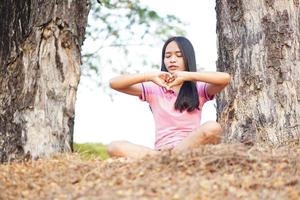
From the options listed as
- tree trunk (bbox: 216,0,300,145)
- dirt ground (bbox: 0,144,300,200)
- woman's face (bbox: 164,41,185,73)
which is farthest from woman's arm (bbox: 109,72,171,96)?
tree trunk (bbox: 216,0,300,145)

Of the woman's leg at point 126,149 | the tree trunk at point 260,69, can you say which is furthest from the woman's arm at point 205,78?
the tree trunk at point 260,69

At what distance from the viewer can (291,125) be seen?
5336 mm

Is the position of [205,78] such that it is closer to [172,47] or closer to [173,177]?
[172,47]

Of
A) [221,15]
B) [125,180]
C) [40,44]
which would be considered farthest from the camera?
[221,15]

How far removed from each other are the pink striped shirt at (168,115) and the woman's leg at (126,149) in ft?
0.96

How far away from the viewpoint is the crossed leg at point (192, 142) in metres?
4.52

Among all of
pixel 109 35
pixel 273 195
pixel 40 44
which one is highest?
pixel 109 35

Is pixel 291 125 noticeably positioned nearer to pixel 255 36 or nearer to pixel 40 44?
pixel 255 36

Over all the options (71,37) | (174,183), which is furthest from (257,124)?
(174,183)

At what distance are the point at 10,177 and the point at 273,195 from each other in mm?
1613

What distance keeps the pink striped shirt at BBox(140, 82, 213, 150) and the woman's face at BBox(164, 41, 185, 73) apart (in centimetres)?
18

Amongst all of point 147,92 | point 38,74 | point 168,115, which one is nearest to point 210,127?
point 168,115

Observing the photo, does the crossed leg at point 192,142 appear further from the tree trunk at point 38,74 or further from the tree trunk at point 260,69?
the tree trunk at point 260,69

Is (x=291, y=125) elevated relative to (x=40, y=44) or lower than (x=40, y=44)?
lower
